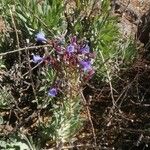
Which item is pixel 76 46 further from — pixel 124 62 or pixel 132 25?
pixel 132 25

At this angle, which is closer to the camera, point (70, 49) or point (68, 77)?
point (70, 49)

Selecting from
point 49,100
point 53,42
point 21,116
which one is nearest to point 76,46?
point 53,42

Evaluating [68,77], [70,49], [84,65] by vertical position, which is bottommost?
[68,77]

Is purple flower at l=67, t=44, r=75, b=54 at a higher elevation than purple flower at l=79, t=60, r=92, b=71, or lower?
higher

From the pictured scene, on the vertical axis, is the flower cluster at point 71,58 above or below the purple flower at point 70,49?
below

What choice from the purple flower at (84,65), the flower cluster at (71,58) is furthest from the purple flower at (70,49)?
the purple flower at (84,65)

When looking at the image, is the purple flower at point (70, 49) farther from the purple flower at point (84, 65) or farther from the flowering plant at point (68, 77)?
the purple flower at point (84, 65)

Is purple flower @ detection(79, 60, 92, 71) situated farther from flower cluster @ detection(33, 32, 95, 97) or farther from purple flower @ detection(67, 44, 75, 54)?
purple flower @ detection(67, 44, 75, 54)

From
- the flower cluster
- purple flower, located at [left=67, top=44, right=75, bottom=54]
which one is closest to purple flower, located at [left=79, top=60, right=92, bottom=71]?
the flower cluster

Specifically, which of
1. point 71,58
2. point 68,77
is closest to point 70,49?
point 71,58

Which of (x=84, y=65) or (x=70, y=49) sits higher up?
(x=70, y=49)

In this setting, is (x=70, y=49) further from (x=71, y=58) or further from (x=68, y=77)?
(x=68, y=77)
